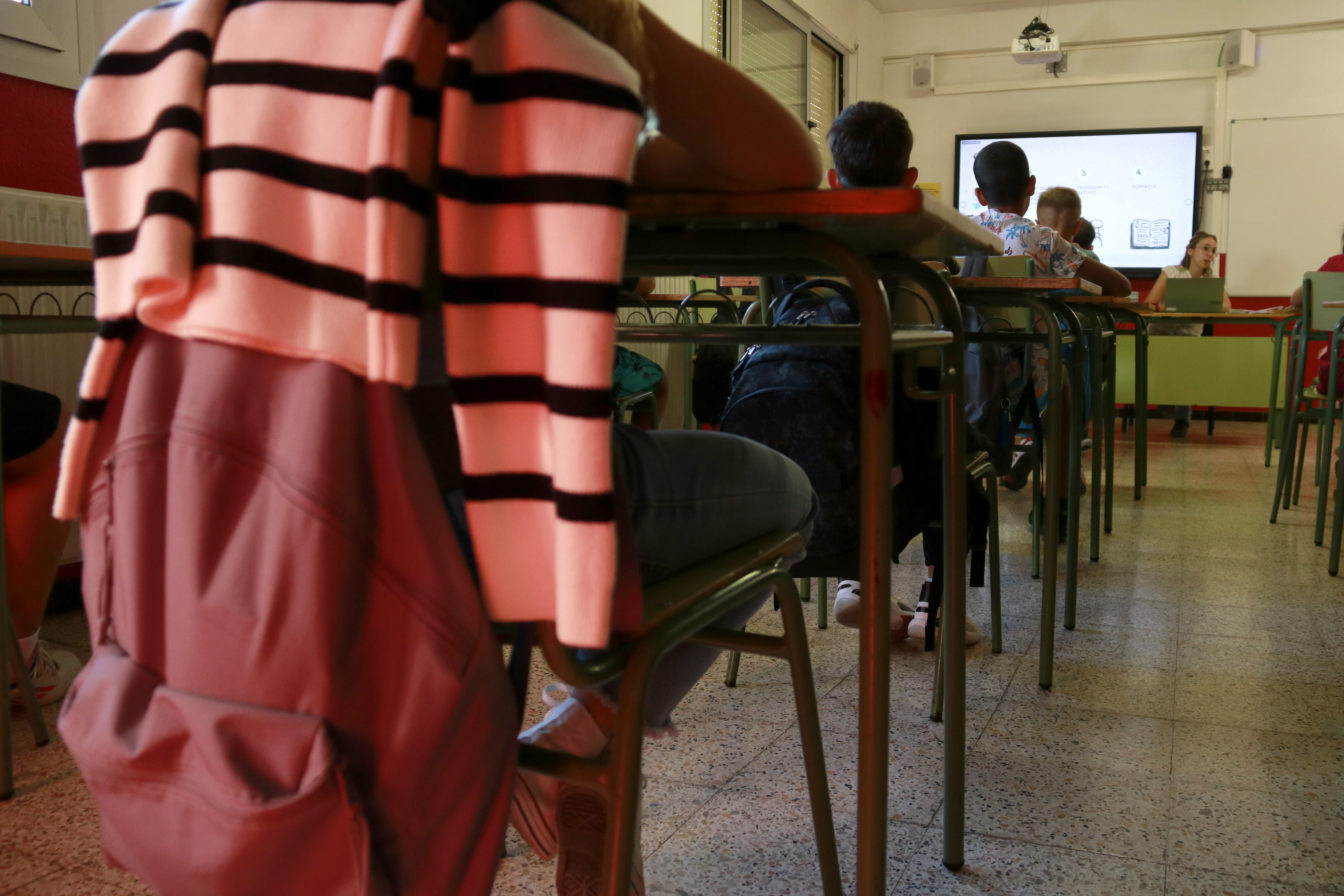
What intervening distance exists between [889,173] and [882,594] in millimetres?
1182

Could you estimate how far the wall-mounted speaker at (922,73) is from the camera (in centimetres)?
792

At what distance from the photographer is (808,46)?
6.75 meters

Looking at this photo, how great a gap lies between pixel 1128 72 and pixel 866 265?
25.8 feet

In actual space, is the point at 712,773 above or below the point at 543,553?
below

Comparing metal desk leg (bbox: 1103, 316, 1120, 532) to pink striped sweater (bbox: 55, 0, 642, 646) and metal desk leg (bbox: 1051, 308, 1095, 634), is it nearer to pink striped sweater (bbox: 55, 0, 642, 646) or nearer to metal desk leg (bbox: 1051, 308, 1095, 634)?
metal desk leg (bbox: 1051, 308, 1095, 634)

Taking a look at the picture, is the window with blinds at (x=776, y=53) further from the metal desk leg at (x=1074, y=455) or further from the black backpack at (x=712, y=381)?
the metal desk leg at (x=1074, y=455)

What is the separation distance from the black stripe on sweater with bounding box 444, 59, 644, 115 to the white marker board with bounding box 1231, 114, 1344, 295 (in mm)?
8068

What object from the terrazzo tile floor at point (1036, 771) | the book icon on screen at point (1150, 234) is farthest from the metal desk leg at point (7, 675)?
the book icon on screen at point (1150, 234)

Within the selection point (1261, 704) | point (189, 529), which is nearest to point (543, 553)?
point (189, 529)

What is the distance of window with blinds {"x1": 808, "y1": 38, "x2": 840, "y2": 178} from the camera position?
685 cm

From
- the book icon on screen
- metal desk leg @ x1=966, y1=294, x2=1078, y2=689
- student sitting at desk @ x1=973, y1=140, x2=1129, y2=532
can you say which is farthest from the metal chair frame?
the book icon on screen

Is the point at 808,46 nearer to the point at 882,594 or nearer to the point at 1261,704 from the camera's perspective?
the point at 1261,704

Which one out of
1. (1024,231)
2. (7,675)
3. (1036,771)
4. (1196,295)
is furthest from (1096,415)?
(1196,295)

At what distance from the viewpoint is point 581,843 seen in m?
0.89
